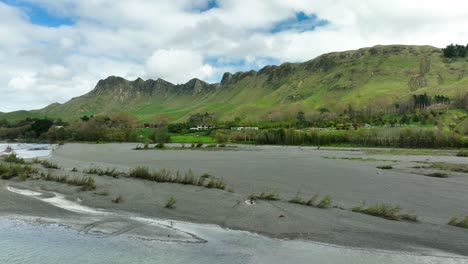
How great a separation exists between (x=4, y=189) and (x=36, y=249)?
1409 centimetres

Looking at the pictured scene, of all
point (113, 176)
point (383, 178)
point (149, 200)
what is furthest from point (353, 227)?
point (113, 176)

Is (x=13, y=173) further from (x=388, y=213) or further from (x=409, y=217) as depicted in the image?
(x=409, y=217)

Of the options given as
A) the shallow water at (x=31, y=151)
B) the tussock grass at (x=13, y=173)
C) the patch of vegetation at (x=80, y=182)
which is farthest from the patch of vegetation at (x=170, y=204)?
the shallow water at (x=31, y=151)

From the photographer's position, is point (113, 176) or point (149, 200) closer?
point (149, 200)

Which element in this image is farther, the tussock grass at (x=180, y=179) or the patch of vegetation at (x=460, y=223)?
the tussock grass at (x=180, y=179)

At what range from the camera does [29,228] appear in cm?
1262

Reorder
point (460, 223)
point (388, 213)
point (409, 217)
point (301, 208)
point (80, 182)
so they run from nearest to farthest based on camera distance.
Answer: point (460, 223) < point (409, 217) < point (388, 213) < point (301, 208) < point (80, 182)

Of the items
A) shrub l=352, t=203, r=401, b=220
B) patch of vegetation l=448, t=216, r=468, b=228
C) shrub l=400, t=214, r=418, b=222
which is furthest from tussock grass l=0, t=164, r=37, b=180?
patch of vegetation l=448, t=216, r=468, b=228

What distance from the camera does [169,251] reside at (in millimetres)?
10188

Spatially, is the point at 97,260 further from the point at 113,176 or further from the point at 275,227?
the point at 113,176

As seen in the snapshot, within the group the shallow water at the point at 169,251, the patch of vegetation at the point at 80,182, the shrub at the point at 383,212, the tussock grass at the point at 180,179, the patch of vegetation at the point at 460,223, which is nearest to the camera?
the shallow water at the point at 169,251

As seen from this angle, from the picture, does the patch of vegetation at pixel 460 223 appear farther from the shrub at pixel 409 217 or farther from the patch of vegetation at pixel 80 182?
the patch of vegetation at pixel 80 182

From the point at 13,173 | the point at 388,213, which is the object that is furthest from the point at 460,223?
the point at 13,173

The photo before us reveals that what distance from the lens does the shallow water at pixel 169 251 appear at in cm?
947
